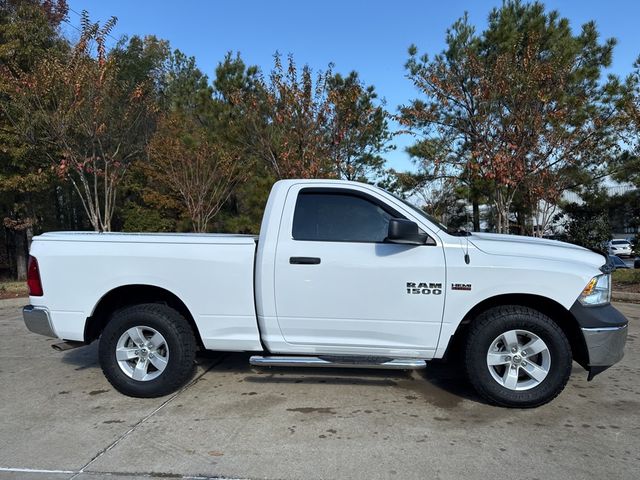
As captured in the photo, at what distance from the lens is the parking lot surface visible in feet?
10.9

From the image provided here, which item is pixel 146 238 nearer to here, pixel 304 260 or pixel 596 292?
pixel 304 260

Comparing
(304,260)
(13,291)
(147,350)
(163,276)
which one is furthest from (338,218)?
(13,291)

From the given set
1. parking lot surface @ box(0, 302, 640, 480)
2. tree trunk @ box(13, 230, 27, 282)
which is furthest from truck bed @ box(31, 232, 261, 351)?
tree trunk @ box(13, 230, 27, 282)

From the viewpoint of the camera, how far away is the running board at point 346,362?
14.1ft

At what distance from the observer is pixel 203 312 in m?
4.57

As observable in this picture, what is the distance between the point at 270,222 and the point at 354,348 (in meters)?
1.35

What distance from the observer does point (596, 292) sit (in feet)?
13.8

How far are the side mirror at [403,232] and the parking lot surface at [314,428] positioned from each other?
1449mm

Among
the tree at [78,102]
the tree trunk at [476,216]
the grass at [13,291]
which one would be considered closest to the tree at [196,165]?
the tree at [78,102]

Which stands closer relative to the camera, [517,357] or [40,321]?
[517,357]

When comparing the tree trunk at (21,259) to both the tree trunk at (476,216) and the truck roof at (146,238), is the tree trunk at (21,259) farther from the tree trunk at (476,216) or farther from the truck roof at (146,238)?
the tree trunk at (476,216)

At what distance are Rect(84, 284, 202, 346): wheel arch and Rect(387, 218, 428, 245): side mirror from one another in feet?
6.66

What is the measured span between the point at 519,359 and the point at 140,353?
11.1 ft

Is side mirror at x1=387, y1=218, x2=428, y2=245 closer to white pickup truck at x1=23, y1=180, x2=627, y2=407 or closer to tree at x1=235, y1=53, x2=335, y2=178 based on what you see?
white pickup truck at x1=23, y1=180, x2=627, y2=407
